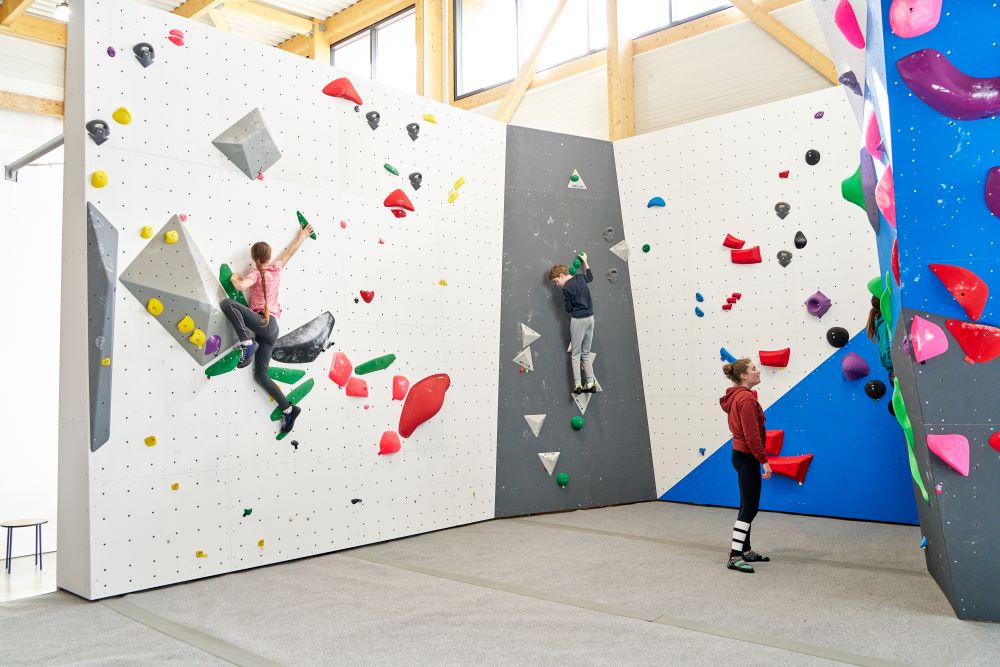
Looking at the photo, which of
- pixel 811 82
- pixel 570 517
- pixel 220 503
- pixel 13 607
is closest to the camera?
pixel 13 607

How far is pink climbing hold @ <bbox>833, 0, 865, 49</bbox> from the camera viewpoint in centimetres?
348

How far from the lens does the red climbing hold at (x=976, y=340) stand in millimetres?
3004

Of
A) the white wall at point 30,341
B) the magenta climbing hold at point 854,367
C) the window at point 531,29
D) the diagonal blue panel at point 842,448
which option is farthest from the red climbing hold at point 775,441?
the white wall at point 30,341

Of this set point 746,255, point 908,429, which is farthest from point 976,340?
point 746,255

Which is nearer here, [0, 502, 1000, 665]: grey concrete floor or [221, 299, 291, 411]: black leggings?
[0, 502, 1000, 665]: grey concrete floor

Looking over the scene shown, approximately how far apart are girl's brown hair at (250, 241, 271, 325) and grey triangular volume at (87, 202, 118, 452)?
71 cm

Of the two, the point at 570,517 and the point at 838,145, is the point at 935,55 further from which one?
Result: the point at 570,517

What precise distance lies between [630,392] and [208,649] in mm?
3994

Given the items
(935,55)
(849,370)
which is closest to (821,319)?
(849,370)

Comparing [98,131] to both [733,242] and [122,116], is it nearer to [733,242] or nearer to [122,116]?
[122,116]

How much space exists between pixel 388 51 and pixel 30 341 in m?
5.22

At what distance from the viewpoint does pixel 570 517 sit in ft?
18.5

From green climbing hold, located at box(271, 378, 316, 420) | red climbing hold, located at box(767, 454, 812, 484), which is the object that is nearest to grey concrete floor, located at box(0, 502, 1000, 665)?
red climbing hold, located at box(767, 454, 812, 484)

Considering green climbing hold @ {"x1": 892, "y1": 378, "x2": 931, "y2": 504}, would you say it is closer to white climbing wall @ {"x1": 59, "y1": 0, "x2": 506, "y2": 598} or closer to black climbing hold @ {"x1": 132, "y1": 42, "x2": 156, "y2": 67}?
white climbing wall @ {"x1": 59, "y1": 0, "x2": 506, "y2": 598}
